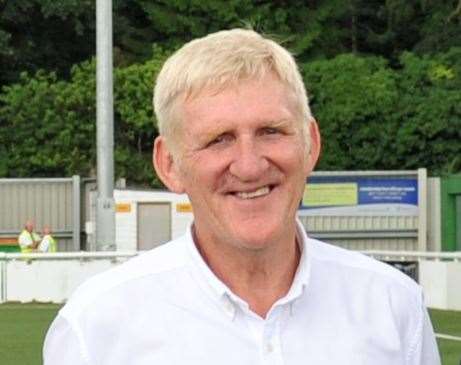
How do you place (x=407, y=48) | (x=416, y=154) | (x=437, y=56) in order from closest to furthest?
(x=416, y=154) → (x=437, y=56) → (x=407, y=48)

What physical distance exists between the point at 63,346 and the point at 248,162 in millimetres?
667

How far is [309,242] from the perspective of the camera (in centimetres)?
445

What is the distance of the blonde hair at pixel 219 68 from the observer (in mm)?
4090

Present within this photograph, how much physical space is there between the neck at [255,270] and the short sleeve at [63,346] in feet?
1.31

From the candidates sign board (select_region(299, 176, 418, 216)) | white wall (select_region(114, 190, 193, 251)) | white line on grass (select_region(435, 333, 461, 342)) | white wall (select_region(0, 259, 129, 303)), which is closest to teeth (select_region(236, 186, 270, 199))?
white line on grass (select_region(435, 333, 461, 342))

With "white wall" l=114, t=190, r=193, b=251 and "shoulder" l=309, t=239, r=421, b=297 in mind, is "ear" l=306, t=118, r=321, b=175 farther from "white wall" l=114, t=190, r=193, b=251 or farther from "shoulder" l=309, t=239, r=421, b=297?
"white wall" l=114, t=190, r=193, b=251

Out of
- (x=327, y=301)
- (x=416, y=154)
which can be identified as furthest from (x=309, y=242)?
(x=416, y=154)

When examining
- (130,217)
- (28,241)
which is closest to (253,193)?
(28,241)

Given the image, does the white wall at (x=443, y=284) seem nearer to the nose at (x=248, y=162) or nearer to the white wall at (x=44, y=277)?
the white wall at (x=44, y=277)

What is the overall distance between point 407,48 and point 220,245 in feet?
186

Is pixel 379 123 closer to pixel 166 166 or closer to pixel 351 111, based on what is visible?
pixel 351 111

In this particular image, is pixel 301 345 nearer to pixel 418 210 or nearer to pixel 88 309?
pixel 88 309

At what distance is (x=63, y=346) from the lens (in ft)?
13.8

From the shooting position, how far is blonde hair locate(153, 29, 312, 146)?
4090mm
